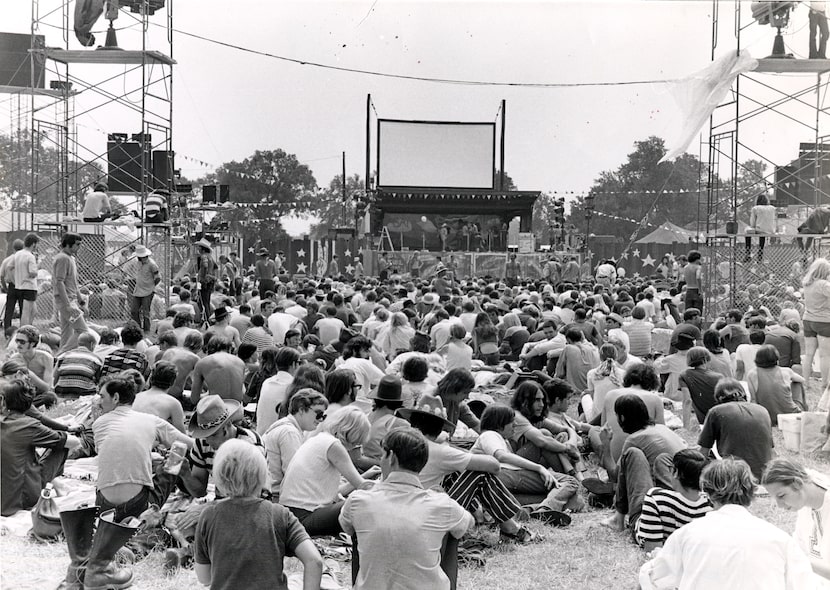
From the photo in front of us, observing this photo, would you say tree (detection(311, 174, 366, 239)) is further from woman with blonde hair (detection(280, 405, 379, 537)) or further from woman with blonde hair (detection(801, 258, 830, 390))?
woman with blonde hair (detection(280, 405, 379, 537))

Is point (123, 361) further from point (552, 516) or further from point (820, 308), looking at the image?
point (820, 308)

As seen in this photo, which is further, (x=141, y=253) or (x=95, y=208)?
(x=95, y=208)

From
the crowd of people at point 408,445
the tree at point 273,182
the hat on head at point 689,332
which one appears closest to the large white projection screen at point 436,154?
the tree at point 273,182

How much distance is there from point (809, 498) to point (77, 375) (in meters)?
7.23

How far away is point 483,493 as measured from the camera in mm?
5590

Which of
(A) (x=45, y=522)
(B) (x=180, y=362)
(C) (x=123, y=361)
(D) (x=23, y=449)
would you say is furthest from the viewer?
(B) (x=180, y=362)

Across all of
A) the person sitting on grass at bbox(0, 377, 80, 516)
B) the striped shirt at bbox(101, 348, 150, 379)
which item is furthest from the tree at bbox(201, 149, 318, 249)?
the person sitting on grass at bbox(0, 377, 80, 516)

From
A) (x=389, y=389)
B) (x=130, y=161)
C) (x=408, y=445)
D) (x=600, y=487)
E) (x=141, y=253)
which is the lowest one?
(x=600, y=487)

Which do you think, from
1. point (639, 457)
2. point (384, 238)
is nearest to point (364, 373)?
point (639, 457)

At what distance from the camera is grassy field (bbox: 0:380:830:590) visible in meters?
5.07

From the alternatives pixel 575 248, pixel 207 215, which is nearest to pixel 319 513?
pixel 207 215

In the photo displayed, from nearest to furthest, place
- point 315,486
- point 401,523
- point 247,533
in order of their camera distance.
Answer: point 247,533, point 401,523, point 315,486

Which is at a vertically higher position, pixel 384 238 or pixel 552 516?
pixel 384 238

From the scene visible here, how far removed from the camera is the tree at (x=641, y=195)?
69.6m
